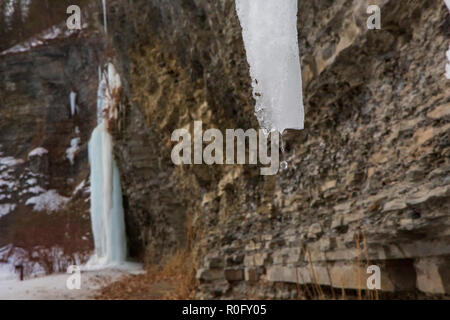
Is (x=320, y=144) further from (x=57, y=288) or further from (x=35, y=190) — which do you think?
(x=35, y=190)

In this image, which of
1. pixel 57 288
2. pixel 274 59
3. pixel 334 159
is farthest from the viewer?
pixel 57 288

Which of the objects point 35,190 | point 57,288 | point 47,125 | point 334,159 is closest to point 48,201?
point 35,190

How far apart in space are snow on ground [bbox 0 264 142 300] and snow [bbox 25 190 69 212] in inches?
244

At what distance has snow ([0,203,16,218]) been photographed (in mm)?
13211

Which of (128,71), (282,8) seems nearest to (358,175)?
(282,8)

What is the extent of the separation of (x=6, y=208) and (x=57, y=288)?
28.4 feet

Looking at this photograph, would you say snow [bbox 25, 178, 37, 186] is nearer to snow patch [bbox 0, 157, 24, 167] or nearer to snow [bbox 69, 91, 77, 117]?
snow patch [bbox 0, 157, 24, 167]

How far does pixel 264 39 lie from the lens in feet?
11.9

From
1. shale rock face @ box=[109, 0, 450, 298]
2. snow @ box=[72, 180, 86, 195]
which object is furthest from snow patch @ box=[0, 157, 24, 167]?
shale rock face @ box=[109, 0, 450, 298]

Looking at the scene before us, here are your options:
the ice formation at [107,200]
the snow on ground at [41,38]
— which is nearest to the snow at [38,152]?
the ice formation at [107,200]

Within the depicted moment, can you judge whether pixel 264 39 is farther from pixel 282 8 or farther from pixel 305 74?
pixel 305 74

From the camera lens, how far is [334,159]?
2859mm

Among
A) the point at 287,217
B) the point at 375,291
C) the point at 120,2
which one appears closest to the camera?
the point at 375,291

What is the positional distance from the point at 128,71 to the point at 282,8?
15.8 feet
